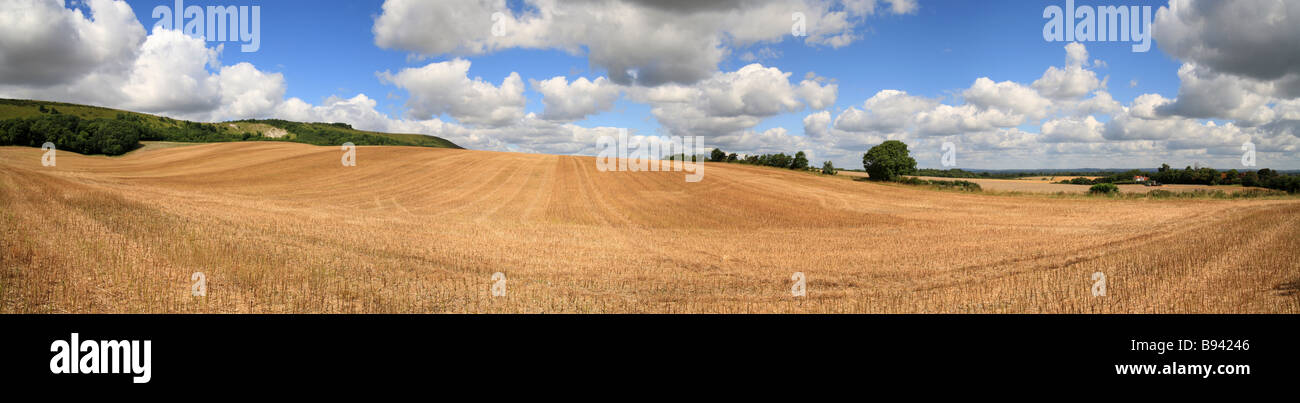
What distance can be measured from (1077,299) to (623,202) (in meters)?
23.8

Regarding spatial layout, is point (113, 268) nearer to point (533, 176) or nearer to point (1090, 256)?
point (1090, 256)

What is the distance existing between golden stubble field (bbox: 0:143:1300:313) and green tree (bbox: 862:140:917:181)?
22715mm

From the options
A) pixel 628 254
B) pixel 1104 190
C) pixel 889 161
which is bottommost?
pixel 628 254

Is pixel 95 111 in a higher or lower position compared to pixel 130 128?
higher

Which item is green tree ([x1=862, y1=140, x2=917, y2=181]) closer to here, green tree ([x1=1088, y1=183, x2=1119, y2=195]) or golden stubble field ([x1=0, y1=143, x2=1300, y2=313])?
green tree ([x1=1088, y1=183, x2=1119, y2=195])

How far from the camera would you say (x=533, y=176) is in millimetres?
46688

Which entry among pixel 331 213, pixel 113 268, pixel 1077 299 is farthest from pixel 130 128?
pixel 1077 299

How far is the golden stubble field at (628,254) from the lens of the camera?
935cm

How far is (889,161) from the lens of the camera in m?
53.9

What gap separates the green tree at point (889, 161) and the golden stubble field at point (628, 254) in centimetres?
2272

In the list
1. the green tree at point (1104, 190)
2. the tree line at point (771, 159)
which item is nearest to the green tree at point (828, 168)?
the tree line at point (771, 159)

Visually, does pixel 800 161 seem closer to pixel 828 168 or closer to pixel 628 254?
pixel 828 168

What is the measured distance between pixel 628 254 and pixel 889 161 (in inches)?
1882

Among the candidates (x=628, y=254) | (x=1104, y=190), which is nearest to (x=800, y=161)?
(x=1104, y=190)
